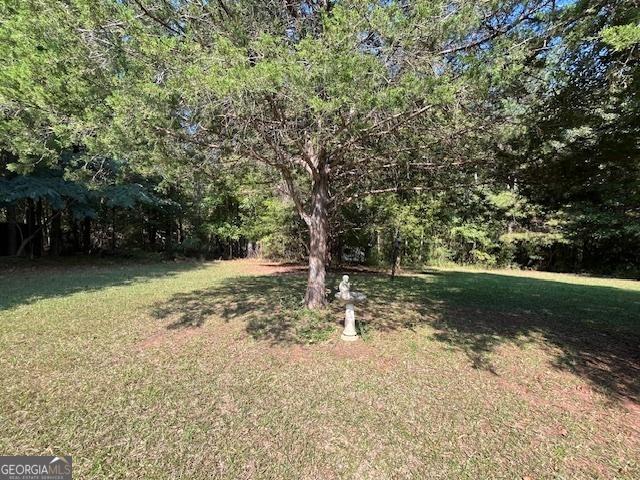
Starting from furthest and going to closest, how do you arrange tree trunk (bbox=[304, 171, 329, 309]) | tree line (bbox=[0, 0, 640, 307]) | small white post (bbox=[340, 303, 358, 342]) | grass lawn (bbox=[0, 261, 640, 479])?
1. tree trunk (bbox=[304, 171, 329, 309])
2. small white post (bbox=[340, 303, 358, 342])
3. tree line (bbox=[0, 0, 640, 307])
4. grass lawn (bbox=[0, 261, 640, 479])

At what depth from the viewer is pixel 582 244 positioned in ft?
52.7

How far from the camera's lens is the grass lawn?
7.30 ft

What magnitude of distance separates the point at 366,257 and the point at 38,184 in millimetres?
10923

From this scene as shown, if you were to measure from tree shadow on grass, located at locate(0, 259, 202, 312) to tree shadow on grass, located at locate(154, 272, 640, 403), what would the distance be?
2.67 meters

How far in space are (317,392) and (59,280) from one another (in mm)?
9042

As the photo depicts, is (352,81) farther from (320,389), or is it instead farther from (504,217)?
(504,217)

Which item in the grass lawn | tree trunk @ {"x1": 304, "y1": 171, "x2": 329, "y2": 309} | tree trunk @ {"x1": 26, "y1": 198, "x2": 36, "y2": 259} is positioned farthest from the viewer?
tree trunk @ {"x1": 26, "y1": 198, "x2": 36, "y2": 259}

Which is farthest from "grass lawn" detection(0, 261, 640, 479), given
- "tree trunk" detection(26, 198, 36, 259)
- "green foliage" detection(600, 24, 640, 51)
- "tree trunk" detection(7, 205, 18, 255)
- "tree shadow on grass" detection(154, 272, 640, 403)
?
"tree trunk" detection(7, 205, 18, 255)

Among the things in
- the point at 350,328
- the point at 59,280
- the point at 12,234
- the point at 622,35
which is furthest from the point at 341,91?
the point at 12,234

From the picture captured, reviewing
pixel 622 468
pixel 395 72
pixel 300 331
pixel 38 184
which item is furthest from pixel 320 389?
pixel 38 184

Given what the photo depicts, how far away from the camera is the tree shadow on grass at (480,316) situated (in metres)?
3.97

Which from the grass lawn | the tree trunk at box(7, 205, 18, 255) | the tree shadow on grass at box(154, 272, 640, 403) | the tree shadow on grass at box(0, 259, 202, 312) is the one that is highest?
the tree trunk at box(7, 205, 18, 255)

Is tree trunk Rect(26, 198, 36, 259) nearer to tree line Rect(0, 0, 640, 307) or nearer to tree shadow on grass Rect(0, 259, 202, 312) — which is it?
tree shadow on grass Rect(0, 259, 202, 312)

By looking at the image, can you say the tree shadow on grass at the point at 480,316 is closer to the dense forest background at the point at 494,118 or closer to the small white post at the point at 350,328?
the small white post at the point at 350,328
